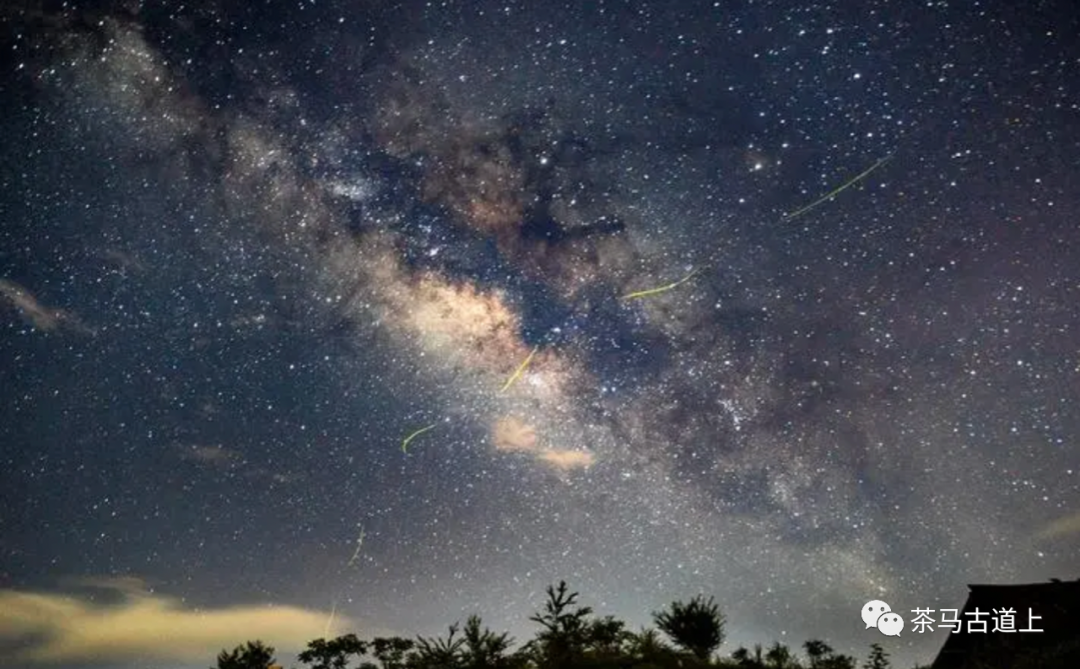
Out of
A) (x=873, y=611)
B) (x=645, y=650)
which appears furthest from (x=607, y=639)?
(x=873, y=611)

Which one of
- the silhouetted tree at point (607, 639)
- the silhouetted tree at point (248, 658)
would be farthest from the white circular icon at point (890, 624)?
the silhouetted tree at point (248, 658)

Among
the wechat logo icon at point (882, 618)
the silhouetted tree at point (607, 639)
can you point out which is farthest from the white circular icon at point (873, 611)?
the silhouetted tree at point (607, 639)

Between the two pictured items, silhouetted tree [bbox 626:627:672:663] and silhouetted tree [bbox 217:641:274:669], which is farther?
silhouetted tree [bbox 217:641:274:669]

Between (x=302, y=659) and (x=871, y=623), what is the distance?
120ft

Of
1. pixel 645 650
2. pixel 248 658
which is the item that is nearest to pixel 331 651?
pixel 248 658

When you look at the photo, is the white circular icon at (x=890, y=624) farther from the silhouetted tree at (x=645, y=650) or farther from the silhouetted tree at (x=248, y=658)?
the silhouetted tree at (x=248, y=658)

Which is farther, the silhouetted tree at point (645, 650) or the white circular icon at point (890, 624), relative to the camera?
A: the white circular icon at point (890, 624)

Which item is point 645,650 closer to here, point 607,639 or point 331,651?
point 607,639

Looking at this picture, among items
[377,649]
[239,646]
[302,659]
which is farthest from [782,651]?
[239,646]

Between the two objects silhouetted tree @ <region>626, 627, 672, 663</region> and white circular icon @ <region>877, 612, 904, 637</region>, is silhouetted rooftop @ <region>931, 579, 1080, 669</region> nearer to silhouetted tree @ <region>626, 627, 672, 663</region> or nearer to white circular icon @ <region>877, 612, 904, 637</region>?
white circular icon @ <region>877, 612, 904, 637</region>

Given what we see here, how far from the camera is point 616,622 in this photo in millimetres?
29234

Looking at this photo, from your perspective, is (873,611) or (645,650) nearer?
(645,650)

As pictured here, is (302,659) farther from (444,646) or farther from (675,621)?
(444,646)

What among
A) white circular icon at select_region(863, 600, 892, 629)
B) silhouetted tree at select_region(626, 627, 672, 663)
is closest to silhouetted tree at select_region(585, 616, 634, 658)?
silhouetted tree at select_region(626, 627, 672, 663)
